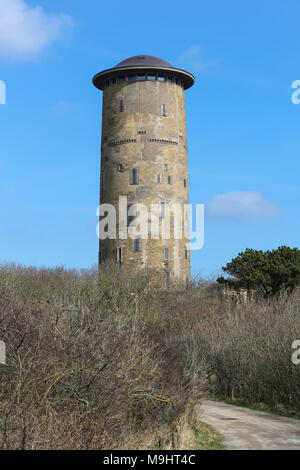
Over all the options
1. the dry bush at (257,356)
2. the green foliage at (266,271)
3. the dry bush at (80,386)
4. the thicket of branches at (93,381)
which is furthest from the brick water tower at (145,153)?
the dry bush at (80,386)

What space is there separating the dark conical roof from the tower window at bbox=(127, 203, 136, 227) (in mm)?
10764

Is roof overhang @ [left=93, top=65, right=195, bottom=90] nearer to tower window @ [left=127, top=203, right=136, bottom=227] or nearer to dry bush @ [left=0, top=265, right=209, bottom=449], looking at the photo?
tower window @ [left=127, top=203, right=136, bottom=227]

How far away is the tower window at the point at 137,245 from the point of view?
51375mm

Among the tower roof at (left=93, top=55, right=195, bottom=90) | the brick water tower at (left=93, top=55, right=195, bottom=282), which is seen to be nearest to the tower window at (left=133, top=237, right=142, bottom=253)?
the brick water tower at (left=93, top=55, right=195, bottom=282)

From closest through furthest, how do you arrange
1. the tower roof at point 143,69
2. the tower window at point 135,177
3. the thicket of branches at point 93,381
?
the thicket of branches at point 93,381 → the tower window at point 135,177 → the tower roof at point 143,69

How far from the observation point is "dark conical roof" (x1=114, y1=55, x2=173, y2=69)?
52.5m

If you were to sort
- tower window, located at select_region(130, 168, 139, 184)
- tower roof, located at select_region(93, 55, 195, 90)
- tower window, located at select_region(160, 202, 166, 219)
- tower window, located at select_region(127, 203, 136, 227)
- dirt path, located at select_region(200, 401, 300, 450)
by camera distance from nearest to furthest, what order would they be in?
dirt path, located at select_region(200, 401, 300, 450)
tower window, located at select_region(127, 203, 136, 227)
tower window, located at select_region(160, 202, 166, 219)
tower window, located at select_region(130, 168, 139, 184)
tower roof, located at select_region(93, 55, 195, 90)

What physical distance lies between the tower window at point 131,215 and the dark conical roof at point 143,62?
35.3 ft

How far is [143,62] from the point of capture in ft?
174

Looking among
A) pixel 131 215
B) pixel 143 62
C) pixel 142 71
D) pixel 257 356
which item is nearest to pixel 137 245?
pixel 131 215

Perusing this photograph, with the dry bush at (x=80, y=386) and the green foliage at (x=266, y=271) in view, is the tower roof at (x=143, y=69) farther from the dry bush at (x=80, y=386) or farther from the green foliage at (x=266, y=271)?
the dry bush at (x=80, y=386)

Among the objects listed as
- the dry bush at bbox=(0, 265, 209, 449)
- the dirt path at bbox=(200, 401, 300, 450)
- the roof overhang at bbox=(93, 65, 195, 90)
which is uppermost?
the roof overhang at bbox=(93, 65, 195, 90)

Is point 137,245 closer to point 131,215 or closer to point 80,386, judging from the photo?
point 131,215
